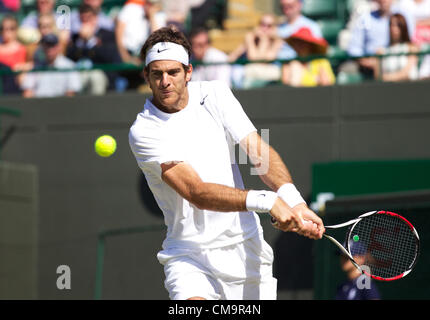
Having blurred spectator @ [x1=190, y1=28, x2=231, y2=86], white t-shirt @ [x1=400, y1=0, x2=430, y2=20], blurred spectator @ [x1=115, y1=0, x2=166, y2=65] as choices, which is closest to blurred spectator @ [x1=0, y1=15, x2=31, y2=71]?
blurred spectator @ [x1=115, y1=0, x2=166, y2=65]

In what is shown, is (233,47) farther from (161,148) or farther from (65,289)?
(161,148)

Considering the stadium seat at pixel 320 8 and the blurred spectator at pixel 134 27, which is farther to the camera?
the stadium seat at pixel 320 8

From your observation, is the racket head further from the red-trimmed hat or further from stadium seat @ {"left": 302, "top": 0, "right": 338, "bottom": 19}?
stadium seat @ {"left": 302, "top": 0, "right": 338, "bottom": 19}

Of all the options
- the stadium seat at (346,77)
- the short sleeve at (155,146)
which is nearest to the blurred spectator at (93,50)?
the stadium seat at (346,77)

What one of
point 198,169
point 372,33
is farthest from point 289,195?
point 372,33

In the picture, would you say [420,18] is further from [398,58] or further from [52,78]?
[52,78]

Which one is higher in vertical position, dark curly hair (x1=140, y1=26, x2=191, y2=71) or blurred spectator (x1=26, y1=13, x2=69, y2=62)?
blurred spectator (x1=26, y1=13, x2=69, y2=62)

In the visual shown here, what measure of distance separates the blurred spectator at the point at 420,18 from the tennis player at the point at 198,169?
169 inches

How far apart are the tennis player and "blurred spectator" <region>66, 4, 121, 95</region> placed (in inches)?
170

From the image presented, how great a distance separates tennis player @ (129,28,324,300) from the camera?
4438 mm

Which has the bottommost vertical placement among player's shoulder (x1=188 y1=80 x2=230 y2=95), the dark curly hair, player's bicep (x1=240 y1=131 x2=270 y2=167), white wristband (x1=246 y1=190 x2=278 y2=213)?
white wristband (x1=246 y1=190 x2=278 y2=213)

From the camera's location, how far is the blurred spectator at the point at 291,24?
27.5 feet

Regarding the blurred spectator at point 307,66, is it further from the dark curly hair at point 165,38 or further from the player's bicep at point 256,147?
the player's bicep at point 256,147

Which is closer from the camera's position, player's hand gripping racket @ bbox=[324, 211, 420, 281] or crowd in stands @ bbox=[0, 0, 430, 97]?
player's hand gripping racket @ bbox=[324, 211, 420, 281]
